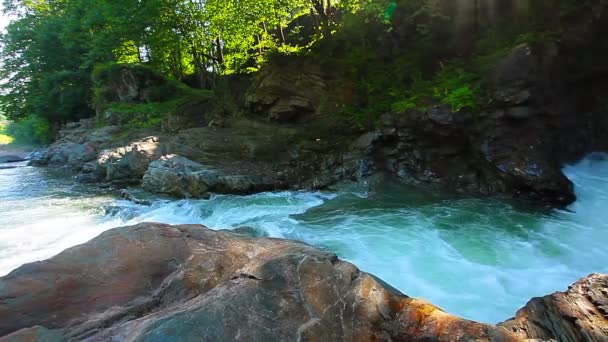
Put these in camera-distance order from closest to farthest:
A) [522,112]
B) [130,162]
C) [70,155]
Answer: [522,112] < [130,162] < [70,155]

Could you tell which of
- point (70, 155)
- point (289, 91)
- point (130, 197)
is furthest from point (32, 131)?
point (289, 91)

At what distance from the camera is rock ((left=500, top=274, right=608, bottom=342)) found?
3.00m

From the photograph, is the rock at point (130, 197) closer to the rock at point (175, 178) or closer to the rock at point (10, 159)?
the rock at point (175, 178)

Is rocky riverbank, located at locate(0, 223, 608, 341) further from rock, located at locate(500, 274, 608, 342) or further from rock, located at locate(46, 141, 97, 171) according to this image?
rock, located at locate(46, 141, 97, 171)

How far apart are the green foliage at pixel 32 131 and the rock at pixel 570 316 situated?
38.0 metres

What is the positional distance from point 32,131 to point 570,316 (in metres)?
46.9

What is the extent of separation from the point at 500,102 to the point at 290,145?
703 centimetres

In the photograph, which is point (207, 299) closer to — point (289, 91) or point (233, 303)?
point (233, 303)

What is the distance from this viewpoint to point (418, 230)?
327 inches

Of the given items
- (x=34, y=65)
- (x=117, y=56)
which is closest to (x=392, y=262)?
(x=117, y=56)

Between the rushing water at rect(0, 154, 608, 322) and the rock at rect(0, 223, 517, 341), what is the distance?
281 cm

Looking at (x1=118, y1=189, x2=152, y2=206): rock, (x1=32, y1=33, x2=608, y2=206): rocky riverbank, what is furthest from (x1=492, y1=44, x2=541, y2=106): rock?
(x1=118, y1=189, x2=152, y2=206): rock

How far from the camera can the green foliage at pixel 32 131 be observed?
3275 cm

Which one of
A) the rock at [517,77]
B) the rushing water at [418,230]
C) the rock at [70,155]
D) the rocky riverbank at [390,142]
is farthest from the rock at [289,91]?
the rock at [70,155]
